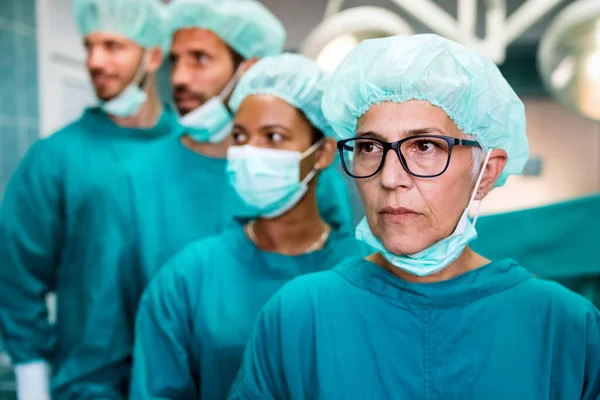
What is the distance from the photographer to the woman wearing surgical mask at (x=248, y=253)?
5.00ft

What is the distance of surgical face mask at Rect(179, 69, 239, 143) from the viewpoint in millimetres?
1980

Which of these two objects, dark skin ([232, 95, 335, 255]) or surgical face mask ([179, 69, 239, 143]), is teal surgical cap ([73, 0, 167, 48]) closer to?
surgical face mask ([179, 69, 239, 143])

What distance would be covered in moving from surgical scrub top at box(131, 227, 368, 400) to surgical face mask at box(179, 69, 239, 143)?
1.58 ft

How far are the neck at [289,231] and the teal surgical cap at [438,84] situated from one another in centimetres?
52

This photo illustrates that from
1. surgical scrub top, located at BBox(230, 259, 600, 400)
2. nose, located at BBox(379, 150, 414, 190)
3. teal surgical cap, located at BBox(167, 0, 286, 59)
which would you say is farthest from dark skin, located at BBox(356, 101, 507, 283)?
teal surgical cap, located at BBox(167, 0, 286, 59)

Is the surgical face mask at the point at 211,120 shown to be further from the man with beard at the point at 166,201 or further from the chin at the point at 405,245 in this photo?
the chin at the point at 405,245

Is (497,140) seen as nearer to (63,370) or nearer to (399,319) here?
(399,319)

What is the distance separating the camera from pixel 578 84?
1788 millimetres

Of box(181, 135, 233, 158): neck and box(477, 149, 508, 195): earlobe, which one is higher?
box(181, 135, 233, 158): neck

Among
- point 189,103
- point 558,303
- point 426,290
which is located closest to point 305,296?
point 426,290

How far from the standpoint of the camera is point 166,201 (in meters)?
2.00

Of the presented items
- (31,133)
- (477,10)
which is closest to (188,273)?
(31,133)

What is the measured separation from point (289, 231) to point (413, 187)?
588mm

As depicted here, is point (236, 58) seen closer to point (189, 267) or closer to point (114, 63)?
point (114, 63)
